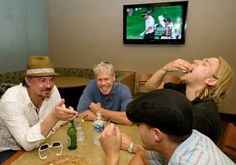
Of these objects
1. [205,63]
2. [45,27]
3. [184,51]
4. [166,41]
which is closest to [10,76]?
[45,27]

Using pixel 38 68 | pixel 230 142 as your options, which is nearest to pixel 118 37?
pixel 38 68

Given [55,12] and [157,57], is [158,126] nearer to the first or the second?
[157,57]

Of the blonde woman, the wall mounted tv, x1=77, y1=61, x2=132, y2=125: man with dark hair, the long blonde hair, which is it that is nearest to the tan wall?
the wall mounted tv

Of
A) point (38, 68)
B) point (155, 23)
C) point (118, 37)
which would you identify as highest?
point (155, 23)

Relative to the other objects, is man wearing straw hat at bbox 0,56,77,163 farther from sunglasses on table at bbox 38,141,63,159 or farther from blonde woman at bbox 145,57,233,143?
blonde woman at bbox 145,57,233,143

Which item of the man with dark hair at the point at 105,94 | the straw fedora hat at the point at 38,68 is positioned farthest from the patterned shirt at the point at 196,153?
the man with dark hair at the point at 105,94

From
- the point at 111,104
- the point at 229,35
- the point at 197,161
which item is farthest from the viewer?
the point at 229,35

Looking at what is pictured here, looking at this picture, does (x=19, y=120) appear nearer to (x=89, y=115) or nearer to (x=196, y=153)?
(x=89, y=115)

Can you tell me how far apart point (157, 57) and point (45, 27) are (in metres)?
2.66

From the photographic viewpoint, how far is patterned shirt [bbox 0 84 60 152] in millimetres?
1332

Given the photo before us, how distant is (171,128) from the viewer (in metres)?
0.79

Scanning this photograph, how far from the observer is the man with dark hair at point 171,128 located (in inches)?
30.2

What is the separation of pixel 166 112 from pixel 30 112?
117 cm

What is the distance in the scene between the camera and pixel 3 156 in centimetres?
152
